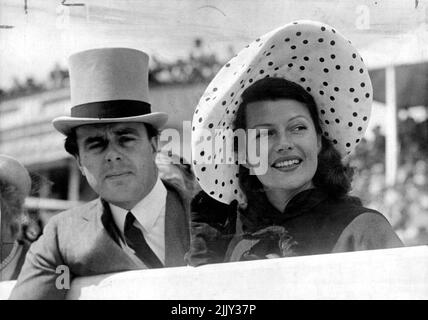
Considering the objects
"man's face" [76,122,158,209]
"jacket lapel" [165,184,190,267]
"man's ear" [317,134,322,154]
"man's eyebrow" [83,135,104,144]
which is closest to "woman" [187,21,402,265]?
"man's ear" [317,134,322,154]

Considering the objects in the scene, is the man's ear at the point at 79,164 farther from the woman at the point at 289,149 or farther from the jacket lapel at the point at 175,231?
the woman at the point at 289,149

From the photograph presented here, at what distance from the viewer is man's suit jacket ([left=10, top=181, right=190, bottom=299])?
3.78 meters

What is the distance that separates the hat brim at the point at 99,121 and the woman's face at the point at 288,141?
46 centimetres

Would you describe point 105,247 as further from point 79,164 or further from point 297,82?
point 297,82

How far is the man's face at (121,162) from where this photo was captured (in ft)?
12.6

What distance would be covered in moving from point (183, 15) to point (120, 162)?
0.65m

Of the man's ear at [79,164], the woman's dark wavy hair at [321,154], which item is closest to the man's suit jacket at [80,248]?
the man's ear at [79,164]

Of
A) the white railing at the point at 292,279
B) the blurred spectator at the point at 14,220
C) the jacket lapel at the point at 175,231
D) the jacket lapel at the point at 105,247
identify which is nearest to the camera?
→ the white railing at the point at 292,279

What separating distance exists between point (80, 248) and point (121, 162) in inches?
15.5

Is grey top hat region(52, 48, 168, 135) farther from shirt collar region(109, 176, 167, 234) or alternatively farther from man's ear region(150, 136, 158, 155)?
shirt collar region(109, 176, 167, 234)

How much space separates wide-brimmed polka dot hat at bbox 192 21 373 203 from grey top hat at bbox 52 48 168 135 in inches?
13.6

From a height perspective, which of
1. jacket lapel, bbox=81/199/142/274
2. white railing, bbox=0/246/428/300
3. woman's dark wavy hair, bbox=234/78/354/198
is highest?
woman's dark wavy hair, bbox=234/78/354/198

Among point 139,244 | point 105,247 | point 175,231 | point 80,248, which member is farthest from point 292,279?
point 80,248
